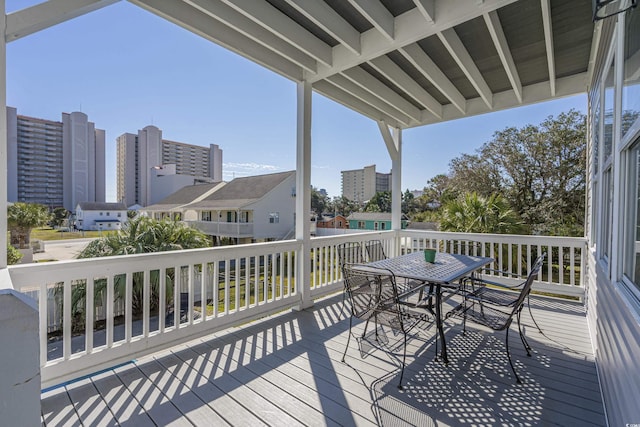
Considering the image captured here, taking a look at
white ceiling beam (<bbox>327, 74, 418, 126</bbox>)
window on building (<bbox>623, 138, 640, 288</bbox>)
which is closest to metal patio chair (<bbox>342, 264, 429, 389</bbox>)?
window on building (<bbox>623, 138, 640, 288</bbox>)

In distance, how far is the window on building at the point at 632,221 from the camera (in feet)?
4.57

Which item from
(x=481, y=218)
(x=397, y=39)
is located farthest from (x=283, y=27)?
(x=481, y=218)

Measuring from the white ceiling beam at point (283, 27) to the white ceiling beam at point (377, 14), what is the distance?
0.70 metres

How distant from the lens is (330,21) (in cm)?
280

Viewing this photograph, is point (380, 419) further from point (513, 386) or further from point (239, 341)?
point (239, 341)

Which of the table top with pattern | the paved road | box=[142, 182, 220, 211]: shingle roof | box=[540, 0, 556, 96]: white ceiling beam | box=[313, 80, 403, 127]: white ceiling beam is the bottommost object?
the table top with pattern

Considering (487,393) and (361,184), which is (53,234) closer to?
(487,393)

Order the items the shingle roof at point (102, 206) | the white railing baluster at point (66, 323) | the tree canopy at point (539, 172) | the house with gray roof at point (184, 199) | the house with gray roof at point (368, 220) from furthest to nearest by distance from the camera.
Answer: the house with gray roof at point (368, 220)
the house with gray roof at point (184, 199)
the tree canopy at point (539, 172)
the shingle roof at point (102, 206)
the white railing baluster at point (66, 323)

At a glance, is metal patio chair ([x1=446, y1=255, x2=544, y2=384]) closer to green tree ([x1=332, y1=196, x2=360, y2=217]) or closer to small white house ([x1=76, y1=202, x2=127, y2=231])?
small white house ([x1=76, y1=202, x2=127, y2=231])

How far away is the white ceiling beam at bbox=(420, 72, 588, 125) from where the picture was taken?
408 cm

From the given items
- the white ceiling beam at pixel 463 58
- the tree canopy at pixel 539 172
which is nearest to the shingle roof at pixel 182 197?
the white ceiling beam at pixel 463 58

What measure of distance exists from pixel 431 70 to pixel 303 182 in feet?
6.96

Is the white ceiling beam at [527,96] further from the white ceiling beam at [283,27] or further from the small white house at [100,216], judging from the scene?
the small white house at [100,216]

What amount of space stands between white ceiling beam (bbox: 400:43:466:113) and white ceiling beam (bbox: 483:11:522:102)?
2.39 ft
